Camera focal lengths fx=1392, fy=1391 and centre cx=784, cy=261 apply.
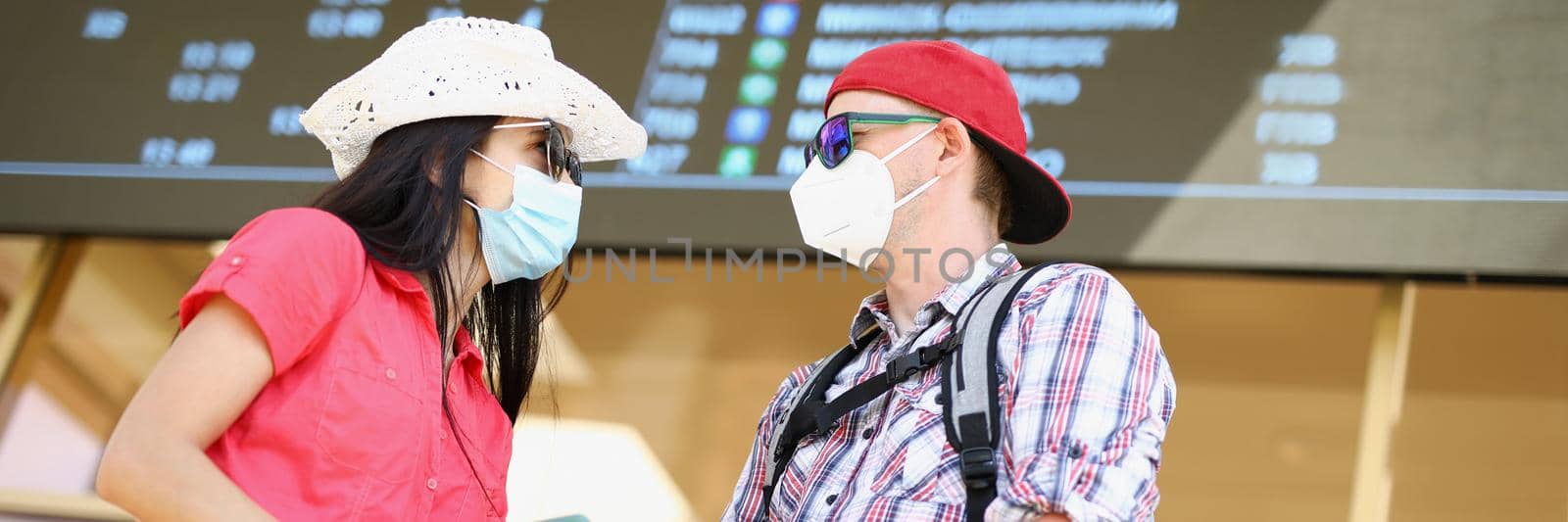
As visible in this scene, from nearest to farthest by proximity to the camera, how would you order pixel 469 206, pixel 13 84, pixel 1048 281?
pixel 1048 281 → pixel 469 206 → pixel 13 84

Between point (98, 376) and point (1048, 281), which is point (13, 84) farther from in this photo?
point (1048, 281)

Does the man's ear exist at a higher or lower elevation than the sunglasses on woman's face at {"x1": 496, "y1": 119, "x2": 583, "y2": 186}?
higher

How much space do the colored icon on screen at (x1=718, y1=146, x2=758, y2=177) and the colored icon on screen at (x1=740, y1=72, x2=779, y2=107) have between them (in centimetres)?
13

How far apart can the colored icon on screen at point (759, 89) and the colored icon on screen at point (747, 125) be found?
0.9 inches

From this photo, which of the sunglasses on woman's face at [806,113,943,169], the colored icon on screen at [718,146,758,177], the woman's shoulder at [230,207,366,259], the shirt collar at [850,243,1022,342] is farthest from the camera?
the colored icon on screen at [718,146,758,177]

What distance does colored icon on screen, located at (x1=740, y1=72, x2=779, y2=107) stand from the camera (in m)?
3.38

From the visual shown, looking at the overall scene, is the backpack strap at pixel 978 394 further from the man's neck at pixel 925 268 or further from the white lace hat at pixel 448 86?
the white lace hat at pixel 448 86

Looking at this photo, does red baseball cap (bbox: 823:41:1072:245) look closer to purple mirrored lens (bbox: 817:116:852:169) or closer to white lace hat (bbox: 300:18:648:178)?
purple mirrored lens (bbox: 817:116:852:169)

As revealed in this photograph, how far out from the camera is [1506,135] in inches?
117

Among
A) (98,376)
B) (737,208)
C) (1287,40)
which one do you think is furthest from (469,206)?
(98,376)

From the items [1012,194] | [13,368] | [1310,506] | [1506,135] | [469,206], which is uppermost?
[1506,135]

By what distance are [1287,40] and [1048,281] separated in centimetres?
169

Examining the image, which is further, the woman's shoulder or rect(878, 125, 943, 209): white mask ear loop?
rect(878, 125, 943, 209): white mask ear loop

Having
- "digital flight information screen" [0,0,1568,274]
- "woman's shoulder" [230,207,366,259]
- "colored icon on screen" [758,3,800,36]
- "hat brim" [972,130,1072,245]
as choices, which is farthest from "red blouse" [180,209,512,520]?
"colored icon on screen" [758,3,800,36]
